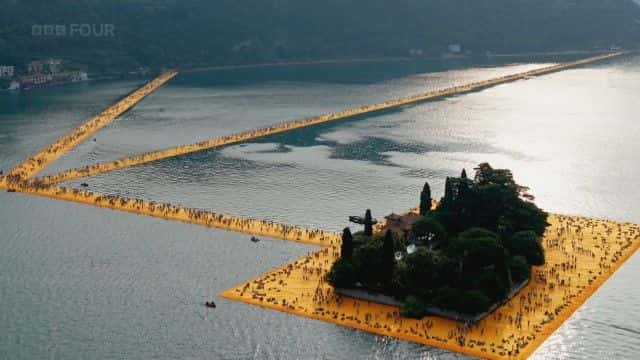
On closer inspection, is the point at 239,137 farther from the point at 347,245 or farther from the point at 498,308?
the point at 498,308

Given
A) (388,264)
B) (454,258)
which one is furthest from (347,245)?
(454,258)

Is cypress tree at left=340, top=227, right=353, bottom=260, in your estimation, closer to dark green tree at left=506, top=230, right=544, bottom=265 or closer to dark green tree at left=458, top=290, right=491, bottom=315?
dark green tree at left=458, top=290, right=491, bottom=315

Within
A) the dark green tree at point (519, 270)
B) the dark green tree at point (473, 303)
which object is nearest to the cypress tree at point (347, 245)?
the dark green tree at point (473, 303)

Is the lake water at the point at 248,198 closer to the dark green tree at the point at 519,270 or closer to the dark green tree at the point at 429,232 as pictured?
the dark green tree at the point at 519,270

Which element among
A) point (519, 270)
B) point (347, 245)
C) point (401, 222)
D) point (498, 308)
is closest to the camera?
point (498, 308)

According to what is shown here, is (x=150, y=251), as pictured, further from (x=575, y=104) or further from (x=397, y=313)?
(x=575, y=104)

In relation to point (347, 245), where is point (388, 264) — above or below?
below

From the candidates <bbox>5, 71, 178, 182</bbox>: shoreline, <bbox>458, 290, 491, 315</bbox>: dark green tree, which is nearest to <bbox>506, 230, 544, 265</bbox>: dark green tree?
<bbox>458, 290, 491, 315</bbox>: dark green tree
